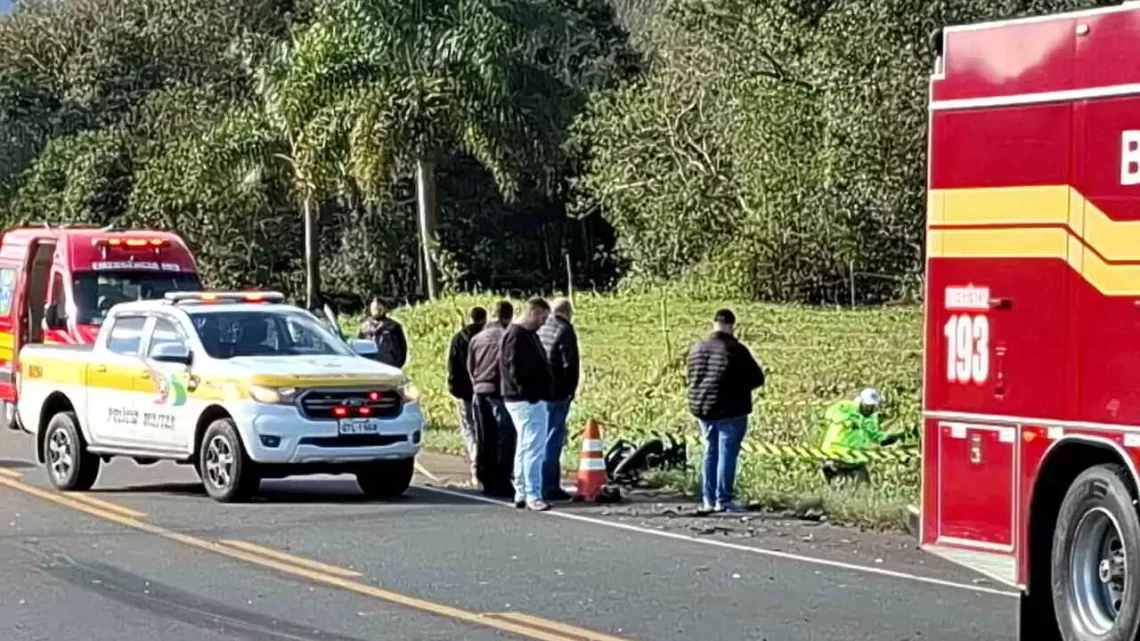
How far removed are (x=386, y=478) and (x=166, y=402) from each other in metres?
2.11

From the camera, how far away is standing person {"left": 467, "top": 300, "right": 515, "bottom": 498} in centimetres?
1833

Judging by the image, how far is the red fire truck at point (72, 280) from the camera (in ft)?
81.3

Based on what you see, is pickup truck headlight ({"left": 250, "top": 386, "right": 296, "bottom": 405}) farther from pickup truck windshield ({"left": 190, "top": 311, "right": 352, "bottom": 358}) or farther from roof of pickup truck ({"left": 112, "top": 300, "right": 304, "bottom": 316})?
roof of pickup truck ({"left": 112, "top": 300, "right": 304, "bottom": 316})

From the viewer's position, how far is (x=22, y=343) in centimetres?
2559

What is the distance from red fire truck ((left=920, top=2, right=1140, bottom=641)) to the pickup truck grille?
25.3 feet

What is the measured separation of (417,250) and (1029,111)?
42.8 metres

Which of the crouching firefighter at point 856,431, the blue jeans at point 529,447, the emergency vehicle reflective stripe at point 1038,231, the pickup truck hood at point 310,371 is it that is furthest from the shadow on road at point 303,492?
the emergency vehicle reflective stripe at point 1038,231

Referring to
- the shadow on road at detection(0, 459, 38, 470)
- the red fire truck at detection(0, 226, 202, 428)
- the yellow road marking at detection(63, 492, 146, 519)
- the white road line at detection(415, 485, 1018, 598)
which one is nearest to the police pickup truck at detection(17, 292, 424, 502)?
the yellow road marking at detection(63, 492, 146, 519)

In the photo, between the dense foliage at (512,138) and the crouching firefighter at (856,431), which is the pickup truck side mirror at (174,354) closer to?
the crouching firefighter at (856,431)

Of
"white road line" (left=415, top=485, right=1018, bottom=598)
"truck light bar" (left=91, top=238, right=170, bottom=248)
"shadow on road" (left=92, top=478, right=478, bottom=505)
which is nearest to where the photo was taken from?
"white road line" (left=415, top=485, right=1018, bottom=598)

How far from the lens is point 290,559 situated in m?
14.0

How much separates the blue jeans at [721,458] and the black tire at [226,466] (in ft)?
12.8

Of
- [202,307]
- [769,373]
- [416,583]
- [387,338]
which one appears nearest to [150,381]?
[202,307]

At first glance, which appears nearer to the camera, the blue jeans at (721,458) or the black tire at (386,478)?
the blue jeans at (721,458)
